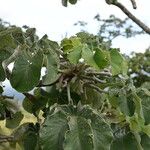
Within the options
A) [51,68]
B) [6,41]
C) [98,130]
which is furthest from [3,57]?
[98,130]

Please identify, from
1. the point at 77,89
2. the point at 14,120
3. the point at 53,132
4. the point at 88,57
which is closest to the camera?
the point at 53,132

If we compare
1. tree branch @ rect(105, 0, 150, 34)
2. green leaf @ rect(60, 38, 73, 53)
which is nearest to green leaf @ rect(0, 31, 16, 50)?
green leaf @ rect(60, 38, 73, 53)

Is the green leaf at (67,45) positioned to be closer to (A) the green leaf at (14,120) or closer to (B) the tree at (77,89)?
(B) the tree at (77,89)

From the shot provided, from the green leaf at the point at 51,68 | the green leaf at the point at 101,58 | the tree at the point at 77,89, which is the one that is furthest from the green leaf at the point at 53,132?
the green leaf at the point at 101,58

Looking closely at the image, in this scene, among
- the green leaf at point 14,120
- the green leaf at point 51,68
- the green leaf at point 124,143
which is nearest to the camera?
the green leaf at point 51,68

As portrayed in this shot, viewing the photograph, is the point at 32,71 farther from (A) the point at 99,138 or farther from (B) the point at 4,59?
(A) the point at 99,138

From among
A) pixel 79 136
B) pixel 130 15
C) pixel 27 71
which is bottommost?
pixel 79 136

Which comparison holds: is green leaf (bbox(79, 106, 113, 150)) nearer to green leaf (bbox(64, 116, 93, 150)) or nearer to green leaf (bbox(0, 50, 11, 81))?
green leaf (bbox(64, 116, 93, 150))

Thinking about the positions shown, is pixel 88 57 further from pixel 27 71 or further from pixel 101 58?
pixel 27 71

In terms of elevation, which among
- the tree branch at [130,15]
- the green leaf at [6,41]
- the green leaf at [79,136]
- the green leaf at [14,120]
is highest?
the tree branch at [130,15]
